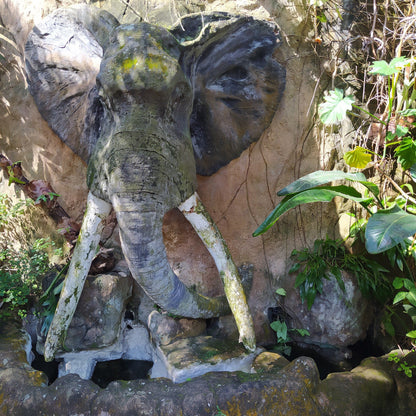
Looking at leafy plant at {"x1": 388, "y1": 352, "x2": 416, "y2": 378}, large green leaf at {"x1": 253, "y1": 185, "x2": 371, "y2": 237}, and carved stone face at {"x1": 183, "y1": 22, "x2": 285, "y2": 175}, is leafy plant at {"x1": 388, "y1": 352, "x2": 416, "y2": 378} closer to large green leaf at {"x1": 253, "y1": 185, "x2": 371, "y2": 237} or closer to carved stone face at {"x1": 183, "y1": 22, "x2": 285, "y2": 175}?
large green leaf at {"x1": 253, "y1": 185, "x2": 371, "y2": 237}

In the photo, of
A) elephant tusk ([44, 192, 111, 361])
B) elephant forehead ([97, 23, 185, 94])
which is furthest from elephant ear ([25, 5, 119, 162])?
elephant tusk ([44, 192, 111, 361])

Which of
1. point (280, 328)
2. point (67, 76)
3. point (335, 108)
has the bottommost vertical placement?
point (280, 328)

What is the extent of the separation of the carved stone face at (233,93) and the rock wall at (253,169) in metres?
0.21

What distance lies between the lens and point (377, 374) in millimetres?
2582

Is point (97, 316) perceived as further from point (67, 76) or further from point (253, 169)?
point (67, 76)

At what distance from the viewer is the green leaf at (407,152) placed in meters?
2.93

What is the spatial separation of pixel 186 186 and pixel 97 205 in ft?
1.94

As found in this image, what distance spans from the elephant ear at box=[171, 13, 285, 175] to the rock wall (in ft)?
0.70

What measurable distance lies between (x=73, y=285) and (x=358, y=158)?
7.29 ft

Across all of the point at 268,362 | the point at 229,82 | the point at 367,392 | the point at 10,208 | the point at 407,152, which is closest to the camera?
the point at 367,392

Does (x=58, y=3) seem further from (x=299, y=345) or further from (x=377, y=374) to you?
(x=377, y=374)

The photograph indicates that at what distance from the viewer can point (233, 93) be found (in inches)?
122

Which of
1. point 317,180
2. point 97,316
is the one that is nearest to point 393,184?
point 317,180

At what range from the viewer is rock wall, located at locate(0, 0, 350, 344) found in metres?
3.38
